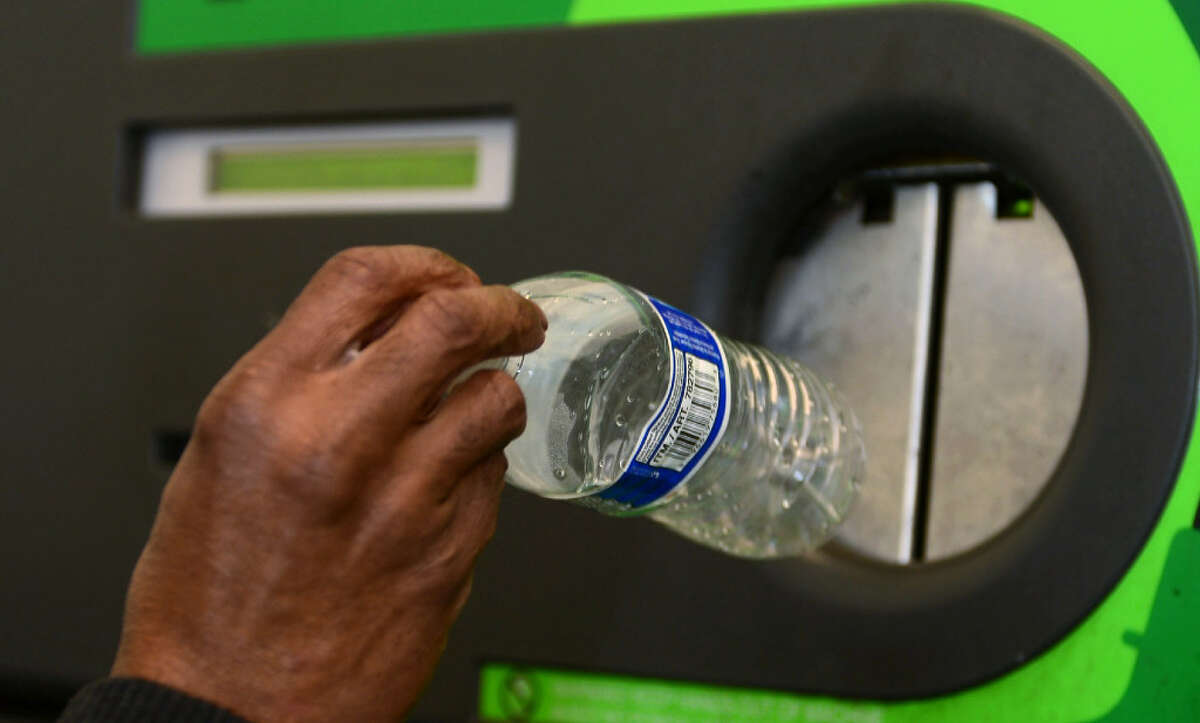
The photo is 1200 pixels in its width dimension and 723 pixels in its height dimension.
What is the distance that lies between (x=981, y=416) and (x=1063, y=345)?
2.9 inches

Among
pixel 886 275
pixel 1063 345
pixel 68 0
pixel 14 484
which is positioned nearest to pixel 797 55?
pixel 886 275

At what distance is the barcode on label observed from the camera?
68 cm

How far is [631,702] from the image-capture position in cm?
91

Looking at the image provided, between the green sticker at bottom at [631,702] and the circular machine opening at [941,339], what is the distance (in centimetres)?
11

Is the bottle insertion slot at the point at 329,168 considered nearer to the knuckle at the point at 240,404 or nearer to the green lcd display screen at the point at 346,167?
the green lcd display screen at the point at 346,167

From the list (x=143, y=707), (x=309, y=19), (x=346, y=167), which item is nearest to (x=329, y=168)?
(x=346, y=167)

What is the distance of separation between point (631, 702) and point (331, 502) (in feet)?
1.40

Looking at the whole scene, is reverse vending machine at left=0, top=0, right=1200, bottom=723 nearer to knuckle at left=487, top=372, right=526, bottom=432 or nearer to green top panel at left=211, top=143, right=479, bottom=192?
green top panel at left=211, top=143, right=479, bottom=192

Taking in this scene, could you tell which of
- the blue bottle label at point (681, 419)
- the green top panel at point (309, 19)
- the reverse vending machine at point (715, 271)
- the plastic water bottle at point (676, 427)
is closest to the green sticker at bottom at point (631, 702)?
the reverse vending machine at point (715, 271)

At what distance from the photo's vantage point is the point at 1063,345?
862 mm

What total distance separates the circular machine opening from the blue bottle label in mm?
225

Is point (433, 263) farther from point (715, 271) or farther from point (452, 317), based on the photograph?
point (715, 271)

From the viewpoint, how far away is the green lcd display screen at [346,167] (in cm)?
100

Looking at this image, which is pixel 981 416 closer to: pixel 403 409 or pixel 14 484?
pixel 403 409
